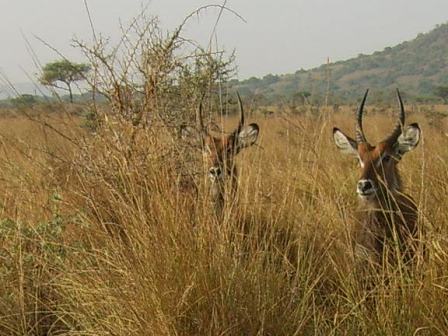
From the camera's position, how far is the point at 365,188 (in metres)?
3.79

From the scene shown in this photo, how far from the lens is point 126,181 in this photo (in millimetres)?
3041

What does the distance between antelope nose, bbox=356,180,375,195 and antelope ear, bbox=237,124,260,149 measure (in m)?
0.93

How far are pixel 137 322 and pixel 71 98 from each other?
2.04m

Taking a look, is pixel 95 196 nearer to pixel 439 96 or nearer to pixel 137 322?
pixel 137 322

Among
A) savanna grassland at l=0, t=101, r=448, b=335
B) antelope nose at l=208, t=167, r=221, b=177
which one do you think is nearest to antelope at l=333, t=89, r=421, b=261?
savanna grassland at l=0, t=101, r=448, b=335

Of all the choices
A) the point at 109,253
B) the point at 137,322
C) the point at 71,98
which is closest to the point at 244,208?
the point at 109,253

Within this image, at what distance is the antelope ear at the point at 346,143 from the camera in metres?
4.36

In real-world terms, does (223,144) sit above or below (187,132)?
below

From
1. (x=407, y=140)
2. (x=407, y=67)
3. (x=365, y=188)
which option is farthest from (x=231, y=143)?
(x=407, y=67)

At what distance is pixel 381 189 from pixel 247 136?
1.15 metres

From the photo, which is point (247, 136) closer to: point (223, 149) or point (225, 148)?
point (223, 149)

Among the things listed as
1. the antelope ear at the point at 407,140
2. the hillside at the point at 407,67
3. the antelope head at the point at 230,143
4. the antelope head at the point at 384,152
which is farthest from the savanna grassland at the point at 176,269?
the hillside at the point at 407,67

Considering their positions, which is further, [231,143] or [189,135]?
[231,143]

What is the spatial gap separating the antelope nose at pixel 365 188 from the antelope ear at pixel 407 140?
59cm
